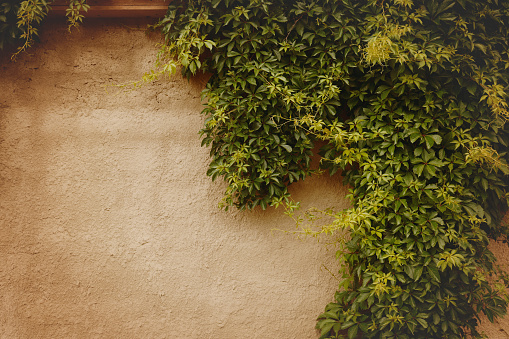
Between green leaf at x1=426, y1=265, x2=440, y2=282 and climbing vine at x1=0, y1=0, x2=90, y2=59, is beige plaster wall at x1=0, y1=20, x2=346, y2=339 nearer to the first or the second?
climbing vine at x1=0, y1=0, x2=90, y2=59

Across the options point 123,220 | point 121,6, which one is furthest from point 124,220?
point 121,6

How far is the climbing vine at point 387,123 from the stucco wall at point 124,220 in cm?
37

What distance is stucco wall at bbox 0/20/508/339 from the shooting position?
2.52 meters

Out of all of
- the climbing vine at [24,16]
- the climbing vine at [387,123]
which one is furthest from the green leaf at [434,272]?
the climbing vine at [24,16]

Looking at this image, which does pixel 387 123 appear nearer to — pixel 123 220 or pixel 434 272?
pixel 434 272

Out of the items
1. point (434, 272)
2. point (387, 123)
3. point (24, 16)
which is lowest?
point (434, 272)

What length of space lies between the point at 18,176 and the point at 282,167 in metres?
2.35

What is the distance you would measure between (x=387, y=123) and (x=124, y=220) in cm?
239

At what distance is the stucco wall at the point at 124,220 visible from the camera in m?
2.52

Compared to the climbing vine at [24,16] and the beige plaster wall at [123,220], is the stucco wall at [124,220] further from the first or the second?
the climbing vine at [24,16]

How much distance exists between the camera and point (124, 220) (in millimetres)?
2570

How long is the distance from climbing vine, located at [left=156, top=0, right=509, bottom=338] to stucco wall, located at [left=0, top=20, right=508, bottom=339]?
365 mm

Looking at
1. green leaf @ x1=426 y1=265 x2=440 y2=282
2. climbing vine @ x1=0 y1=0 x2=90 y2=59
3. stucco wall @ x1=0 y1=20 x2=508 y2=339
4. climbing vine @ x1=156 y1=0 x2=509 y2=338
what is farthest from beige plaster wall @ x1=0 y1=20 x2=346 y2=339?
green leaf @ x1=426 y1=265 x2=440 y2=282

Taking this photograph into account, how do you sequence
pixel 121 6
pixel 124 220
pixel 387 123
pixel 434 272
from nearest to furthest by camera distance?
pixel 434 272, pixel 387 123, pixel 121 6, pixel 124 220
